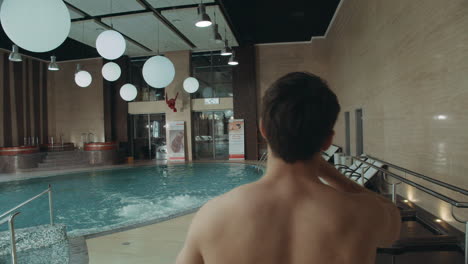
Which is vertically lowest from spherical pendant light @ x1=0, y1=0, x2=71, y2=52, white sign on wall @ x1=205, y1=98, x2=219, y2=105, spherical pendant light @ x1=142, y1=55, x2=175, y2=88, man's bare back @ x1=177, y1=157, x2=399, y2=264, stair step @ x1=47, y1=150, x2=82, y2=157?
stair step @ x1=47, y1=150, x2=82, y2=157

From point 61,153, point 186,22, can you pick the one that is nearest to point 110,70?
point 186,22

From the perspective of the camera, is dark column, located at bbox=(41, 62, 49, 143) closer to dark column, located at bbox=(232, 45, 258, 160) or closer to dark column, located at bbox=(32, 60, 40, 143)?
dark column, located at bbox=(32, 60, 40, 143)

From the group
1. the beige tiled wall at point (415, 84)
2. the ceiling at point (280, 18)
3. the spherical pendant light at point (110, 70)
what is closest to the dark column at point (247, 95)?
the ceiling at point (280, 18)

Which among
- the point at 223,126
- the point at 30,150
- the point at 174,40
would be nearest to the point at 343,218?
the point at 174,40

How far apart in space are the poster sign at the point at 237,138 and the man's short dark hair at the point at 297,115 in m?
10.7

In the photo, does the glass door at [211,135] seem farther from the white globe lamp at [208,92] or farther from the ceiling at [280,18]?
the ceiling at [280,18]

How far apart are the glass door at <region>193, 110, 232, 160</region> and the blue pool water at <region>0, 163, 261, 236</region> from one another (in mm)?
1904

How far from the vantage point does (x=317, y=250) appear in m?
0.54

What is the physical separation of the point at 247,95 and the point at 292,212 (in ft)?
36.0

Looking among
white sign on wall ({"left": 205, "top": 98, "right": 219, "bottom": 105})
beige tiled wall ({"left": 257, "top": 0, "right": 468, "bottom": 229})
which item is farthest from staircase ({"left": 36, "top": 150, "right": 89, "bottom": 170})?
beige tiled wall ({"left": 257, "top": 0, "right": 468, "bottom": 229})

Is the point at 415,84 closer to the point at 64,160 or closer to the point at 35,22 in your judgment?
Answer: the point at 35,22

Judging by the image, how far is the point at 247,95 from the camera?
11.4m

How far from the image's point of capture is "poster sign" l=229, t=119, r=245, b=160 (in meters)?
11.3

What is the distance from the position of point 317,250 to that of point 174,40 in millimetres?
10872
